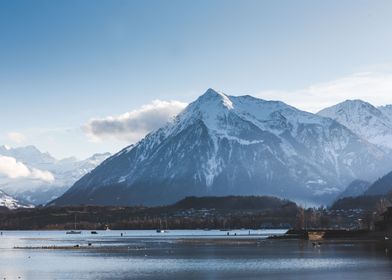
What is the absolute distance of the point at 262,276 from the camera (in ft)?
350

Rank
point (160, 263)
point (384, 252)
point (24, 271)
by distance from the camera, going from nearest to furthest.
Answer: point (24, 271) → point (160, 263) → point (384, 252)

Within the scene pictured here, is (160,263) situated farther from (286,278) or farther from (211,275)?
(286,278)

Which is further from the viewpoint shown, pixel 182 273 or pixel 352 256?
pixel 352 256

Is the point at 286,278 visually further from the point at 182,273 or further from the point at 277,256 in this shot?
the point at 277,256

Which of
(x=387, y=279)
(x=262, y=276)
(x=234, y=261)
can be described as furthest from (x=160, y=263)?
(x=387, y=279)

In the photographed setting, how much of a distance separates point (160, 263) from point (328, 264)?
101 ft

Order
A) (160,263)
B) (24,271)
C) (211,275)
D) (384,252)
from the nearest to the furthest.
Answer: (211,275) < (24,271) < (160,263) < (384,252)

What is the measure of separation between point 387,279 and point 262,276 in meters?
18.1

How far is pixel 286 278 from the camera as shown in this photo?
10288cm

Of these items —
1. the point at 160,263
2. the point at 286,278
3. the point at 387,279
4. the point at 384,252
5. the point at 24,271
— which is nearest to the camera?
the point at 387,279

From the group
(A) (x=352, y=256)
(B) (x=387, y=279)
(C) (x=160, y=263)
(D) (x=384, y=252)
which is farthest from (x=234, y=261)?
(B) (x=387, y=279)

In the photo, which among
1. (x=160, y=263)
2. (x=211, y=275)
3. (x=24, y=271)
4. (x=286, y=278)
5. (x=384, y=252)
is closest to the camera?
(x=286, y=278)

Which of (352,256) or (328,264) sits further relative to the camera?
(352,256)

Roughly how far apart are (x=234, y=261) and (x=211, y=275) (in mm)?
28185
